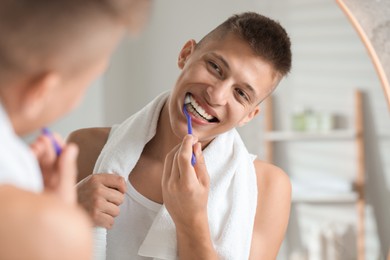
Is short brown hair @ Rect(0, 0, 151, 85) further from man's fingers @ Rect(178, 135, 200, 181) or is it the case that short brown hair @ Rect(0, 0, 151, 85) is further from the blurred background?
the blurred background

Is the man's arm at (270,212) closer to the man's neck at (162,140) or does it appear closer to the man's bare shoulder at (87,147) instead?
the man's neck at (162,140)

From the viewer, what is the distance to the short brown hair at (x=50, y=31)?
483 millimetres

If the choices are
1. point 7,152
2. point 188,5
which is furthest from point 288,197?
point 188,5

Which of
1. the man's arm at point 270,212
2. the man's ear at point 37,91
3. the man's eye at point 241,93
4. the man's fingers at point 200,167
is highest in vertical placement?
the man's ear at point 37,91

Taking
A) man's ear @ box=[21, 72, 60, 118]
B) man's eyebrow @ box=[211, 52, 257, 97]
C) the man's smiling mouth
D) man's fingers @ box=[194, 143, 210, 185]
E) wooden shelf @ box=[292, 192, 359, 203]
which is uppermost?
man's ear @ box=[21, 72, 60, 118]

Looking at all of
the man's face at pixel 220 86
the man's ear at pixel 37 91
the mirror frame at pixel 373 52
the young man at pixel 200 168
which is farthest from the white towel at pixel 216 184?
the man's ear at pixel 37 91

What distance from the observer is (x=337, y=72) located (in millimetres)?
3396

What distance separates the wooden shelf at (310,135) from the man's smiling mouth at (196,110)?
7.51 ft

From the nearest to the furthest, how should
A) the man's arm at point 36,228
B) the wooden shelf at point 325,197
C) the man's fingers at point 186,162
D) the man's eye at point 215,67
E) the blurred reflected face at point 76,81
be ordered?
1. the man's arm at point 36,228
2. the blurred reflected face at point 76,81
3. the man's fingers at point 186,162
4. the man's eye at point 215,67
5. the wooden shelf at point 325,197

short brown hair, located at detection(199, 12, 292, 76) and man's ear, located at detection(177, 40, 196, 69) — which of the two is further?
man's ear, located at detection(177, 40, 196, 69)

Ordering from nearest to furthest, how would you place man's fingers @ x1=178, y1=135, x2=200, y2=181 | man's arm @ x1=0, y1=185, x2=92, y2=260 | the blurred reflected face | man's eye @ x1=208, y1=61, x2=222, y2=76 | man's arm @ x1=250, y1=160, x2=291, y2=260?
man's arm @ x1=0, y1=185, x2=92, y2=260 → the blurred reflected face → man's fingers @ x1=178, y1=135, x2=200, y2=181 → man's eye @ x1=208, y1=61, x2=222, y2=76 → man's arm @ x1=250, y1=160, x2=291, y2=260

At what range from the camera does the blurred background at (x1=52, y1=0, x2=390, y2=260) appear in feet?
10.8

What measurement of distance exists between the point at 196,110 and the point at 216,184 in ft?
0.63

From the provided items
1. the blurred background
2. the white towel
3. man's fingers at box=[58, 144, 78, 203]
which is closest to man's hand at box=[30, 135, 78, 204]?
man's fingers at box=[58, 144, 78, 203]
